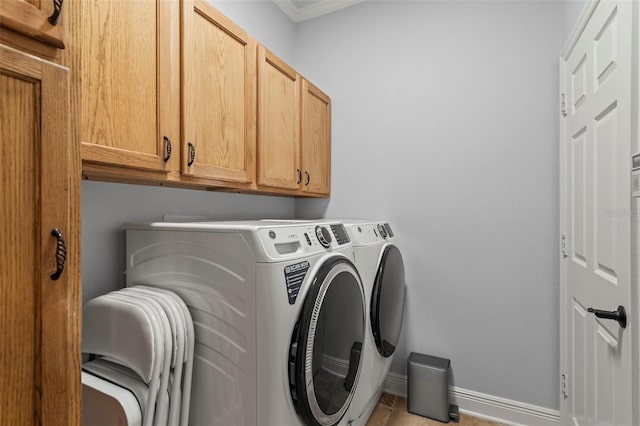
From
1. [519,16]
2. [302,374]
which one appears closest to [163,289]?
[302,374]

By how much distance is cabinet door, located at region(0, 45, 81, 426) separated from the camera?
535 mm

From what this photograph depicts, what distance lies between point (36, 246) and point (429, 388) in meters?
2.11

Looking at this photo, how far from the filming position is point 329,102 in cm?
248

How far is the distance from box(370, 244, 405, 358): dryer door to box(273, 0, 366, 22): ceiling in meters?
1.86

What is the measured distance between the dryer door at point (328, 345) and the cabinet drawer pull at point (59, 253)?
2.30 ft

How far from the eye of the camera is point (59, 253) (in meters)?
0.60

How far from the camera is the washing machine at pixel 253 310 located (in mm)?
1045

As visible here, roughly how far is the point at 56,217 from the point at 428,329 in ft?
7.10

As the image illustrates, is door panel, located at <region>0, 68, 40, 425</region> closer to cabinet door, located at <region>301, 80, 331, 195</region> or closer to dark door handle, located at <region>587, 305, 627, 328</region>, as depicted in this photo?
dark door handle, located at <region>587, 305, 627, 328</region>

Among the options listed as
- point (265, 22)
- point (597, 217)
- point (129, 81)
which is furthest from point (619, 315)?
point (265, 22)

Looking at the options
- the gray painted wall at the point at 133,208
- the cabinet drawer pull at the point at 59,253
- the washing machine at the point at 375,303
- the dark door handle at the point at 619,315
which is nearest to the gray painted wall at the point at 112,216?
the gray painted wall at the point at 133,208

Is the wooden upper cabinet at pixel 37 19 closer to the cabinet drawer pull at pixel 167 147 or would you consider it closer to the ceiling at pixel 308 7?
the cabinet drawer pull at pixel 167 147

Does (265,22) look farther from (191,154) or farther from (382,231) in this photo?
(382,231)

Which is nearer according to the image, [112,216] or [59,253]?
[59,253]
